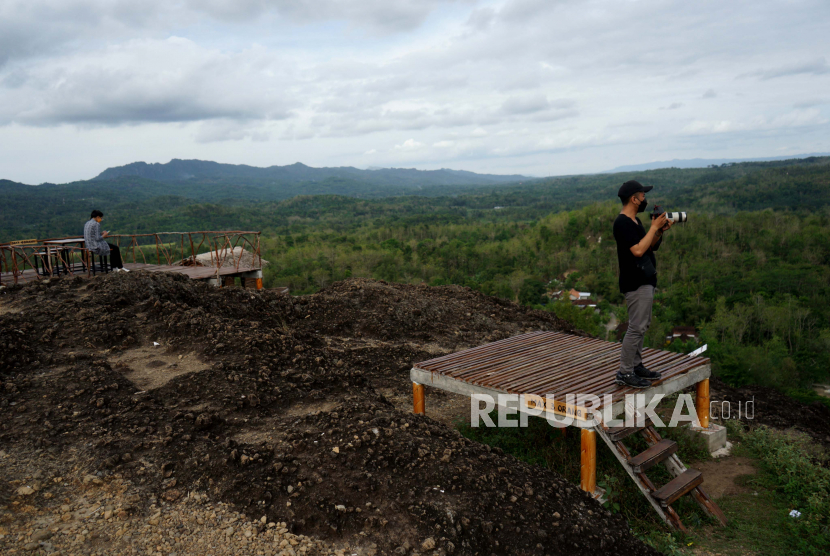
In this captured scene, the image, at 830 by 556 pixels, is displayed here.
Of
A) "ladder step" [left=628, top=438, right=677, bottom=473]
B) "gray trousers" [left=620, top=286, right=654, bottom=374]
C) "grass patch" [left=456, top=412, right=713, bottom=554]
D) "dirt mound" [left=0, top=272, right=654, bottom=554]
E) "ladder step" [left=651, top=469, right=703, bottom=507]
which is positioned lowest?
"grass patch" [left=456, top=412, right=713, bottom=554]

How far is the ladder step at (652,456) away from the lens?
4.11 metres

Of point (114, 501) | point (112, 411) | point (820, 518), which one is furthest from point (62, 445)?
point (820, 518)

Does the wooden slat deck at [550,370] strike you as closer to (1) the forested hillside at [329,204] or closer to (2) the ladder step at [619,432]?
(2) the ladder step at [619,432]

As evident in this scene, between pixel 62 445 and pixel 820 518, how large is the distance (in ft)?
19.0

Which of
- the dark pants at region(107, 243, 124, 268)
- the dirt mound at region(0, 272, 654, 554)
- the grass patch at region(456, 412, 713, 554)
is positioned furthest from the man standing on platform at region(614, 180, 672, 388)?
the dark pants at region(107, 243, 124, 268)

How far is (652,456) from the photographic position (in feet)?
13.9

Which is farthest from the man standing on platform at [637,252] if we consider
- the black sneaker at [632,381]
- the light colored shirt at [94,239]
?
the light colored shirt at [94,239]

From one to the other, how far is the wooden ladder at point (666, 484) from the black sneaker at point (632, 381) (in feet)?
1.21

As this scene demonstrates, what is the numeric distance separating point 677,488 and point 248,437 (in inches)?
134

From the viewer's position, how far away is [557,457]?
16.6 feet

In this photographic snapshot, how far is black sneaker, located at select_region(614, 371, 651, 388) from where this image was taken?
4.50 m

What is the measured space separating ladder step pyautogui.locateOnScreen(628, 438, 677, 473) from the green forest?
2199 cm

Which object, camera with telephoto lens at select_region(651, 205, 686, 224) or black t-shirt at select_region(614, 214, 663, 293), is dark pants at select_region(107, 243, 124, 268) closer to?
black t-shirt at select_region(614, 214, 663, 293)

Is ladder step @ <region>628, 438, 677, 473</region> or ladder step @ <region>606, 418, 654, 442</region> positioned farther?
ladder step @ <region>606, 418, 654, 442</region>
